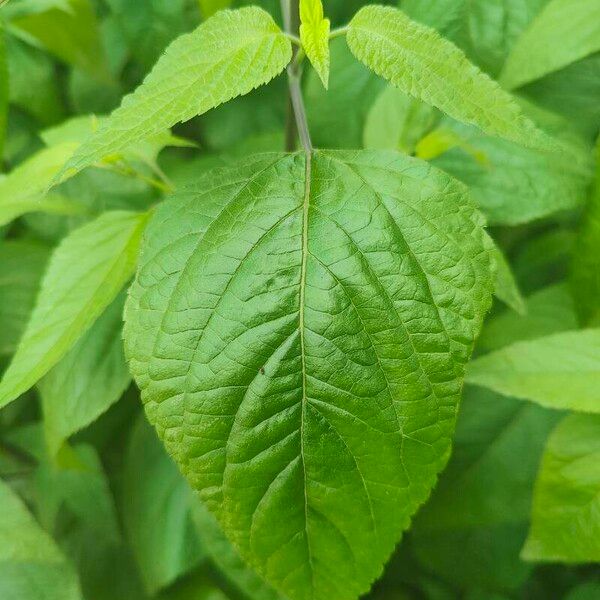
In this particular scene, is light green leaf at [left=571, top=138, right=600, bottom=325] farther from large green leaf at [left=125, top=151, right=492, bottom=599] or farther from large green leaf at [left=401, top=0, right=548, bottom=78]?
large green leaf at [left=125, top=151, right=492, bottom=599]

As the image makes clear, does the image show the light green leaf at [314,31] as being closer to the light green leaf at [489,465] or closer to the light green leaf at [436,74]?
the light green leaf at [436,74]

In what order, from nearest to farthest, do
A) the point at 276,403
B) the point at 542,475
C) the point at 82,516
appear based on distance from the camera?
1. the point at 276,403
2. the point at 542,475
3. the point at 82,516

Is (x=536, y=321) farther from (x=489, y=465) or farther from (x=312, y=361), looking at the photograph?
(x=312, y=361)

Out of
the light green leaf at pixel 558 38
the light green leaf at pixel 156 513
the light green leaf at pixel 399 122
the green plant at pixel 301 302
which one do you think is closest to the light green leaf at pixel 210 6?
the green plant at pixel 301 302

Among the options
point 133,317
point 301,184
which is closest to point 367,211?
point 301,184

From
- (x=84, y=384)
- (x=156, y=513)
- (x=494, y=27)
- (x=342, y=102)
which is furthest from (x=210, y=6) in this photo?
(x=156, y=513)

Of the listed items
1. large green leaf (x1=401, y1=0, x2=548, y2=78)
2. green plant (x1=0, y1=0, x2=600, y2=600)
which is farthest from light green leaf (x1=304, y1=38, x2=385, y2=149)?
large green leaf (x1=401, y1=0, x2=548, y2=78)

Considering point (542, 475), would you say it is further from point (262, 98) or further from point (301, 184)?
point (262, 98)
